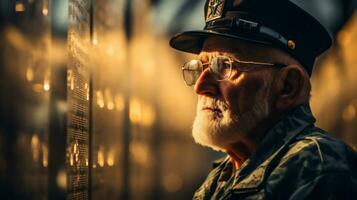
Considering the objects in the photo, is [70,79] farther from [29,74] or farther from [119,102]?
[119,102]

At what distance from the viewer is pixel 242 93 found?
2854 millimetres

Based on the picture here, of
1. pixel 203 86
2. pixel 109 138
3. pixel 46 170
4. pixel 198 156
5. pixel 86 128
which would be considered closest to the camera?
pixel 46 170

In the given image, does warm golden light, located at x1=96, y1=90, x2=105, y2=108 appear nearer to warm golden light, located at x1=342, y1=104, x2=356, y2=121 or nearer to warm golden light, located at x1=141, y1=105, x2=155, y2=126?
warm golden light, located at x1=141, y1=105, x2=155, y2=126

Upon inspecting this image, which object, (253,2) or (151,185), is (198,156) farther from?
(253,2)

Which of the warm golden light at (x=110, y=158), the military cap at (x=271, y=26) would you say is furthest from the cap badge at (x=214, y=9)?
the warm golden light at (x=110, y=158)

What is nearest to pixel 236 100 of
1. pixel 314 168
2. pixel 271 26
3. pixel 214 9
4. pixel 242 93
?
pixel 242 93

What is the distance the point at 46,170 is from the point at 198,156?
2.06 metres

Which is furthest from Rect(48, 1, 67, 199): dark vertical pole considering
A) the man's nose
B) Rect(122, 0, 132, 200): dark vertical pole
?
Rect(122, 0, 132, 200): dark vertical pole

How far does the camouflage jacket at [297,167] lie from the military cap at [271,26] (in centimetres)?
33

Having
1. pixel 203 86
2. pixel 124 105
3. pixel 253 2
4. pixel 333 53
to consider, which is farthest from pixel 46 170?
pixel 333 53

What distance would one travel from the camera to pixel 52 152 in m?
2.68

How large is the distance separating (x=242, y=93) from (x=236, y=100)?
43 mm

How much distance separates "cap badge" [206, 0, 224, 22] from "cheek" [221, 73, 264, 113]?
0.35 m

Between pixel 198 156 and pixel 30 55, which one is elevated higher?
pixel 30 55
